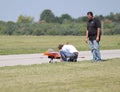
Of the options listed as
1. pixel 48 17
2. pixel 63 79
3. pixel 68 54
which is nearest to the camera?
pixel 63 79

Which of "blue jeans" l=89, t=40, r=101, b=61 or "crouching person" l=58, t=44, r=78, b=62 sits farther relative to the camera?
"crouching person" l=58, t=44, r=78, b=62

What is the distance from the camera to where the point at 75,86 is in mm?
12039

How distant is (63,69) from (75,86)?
160 inches

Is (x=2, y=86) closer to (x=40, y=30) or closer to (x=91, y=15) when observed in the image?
(x=91, y=15)

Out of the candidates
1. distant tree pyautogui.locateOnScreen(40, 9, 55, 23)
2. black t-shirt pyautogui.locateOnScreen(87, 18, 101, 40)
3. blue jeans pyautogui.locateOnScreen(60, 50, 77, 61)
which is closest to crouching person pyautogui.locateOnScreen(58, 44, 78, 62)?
blue jeans pyautogui.locateOnScreen(60, 50, 77, 61)

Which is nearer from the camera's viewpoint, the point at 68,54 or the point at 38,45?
the point at 68,54

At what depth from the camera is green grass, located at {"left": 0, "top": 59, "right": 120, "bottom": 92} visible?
38.4ft

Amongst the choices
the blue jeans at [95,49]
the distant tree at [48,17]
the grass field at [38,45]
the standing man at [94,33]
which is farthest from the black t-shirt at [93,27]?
the distant tree at [48,17]

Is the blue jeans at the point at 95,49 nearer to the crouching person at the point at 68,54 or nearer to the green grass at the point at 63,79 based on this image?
the crouching person at the point at 68,54

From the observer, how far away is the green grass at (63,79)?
11711 mm

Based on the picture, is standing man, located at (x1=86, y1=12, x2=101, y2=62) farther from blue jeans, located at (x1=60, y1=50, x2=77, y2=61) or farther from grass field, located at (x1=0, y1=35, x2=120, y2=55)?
grass field, located at (x1=0, y1=35, x2=120, y2=55)

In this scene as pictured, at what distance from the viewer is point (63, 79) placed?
44.0 feet

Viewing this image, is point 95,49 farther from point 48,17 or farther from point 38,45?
point 48,17

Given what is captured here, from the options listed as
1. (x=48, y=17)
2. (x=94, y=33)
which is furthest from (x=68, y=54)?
(x=48, y=17)
